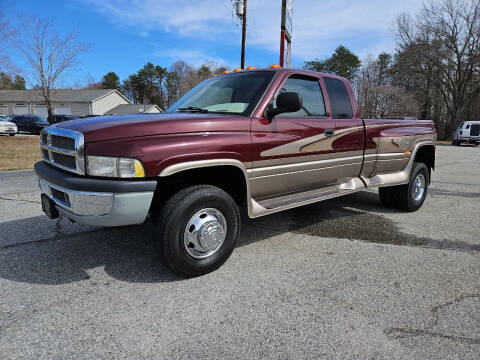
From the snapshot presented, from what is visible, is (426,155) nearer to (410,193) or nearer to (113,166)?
(410,193)

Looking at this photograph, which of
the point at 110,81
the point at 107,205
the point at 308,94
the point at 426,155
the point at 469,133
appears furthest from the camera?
the point at 110,81

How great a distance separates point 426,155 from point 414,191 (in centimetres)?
79

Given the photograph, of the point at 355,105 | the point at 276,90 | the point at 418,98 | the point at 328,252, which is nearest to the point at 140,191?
the point at 276,90

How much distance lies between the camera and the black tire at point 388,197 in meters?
5.33

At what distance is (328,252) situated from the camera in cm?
354

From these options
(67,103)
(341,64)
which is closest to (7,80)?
(67,103)

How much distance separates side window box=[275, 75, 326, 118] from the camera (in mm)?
3650

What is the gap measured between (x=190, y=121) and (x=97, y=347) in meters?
1.74

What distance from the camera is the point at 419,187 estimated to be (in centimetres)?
546

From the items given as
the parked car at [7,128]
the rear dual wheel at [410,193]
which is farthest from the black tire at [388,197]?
the parked car at [7,128]

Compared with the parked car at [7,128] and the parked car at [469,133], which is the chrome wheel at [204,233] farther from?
the parked car at [469,133]

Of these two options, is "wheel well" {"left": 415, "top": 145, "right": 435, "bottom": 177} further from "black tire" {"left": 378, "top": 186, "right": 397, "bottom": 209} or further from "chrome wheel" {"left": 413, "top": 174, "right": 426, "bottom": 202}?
"black tire" {"left": 378, "top": 186, "right": 397, "bottom": 209}

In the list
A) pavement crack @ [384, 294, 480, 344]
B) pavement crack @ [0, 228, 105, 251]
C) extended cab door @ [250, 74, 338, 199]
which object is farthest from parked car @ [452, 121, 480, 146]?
pavement crack @ [0, 228, 105, 251]

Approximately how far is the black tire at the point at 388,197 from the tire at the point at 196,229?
330 cm
